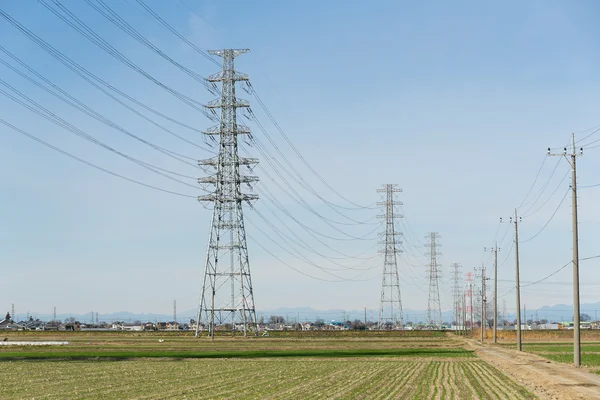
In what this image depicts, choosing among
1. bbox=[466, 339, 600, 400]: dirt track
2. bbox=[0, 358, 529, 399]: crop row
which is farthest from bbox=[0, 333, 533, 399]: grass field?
bbox=[466, 339, 600, 400]: dirt track

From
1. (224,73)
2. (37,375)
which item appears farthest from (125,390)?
(224,73)

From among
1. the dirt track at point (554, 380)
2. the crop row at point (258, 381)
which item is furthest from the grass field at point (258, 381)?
the dirt track at point (554, 380)

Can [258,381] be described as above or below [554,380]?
above

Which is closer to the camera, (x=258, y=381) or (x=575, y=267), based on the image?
(x=258, y=381)

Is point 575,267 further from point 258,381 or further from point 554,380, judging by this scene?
point 258,381

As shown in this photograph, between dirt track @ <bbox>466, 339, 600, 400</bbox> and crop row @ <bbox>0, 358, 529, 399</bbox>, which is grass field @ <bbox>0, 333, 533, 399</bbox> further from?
dirt track @ <bbox>466, 339, 600, 400</bbox>

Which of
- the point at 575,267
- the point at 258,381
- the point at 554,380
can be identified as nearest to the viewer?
the point at 258,381

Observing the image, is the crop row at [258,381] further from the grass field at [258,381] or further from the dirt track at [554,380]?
the dirt track at [554,380]

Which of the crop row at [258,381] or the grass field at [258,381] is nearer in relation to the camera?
the grass field at [258,381]

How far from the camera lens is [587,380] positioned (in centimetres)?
4341

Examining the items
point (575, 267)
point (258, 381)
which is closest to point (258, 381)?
point (258, 381)

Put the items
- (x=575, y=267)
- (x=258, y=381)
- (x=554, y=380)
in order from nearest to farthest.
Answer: (x=258, y=381)
(x=554, y=380)
(x=575, y=267)

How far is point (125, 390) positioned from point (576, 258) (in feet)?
118

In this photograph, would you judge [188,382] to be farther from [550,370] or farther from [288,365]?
[550,370]
